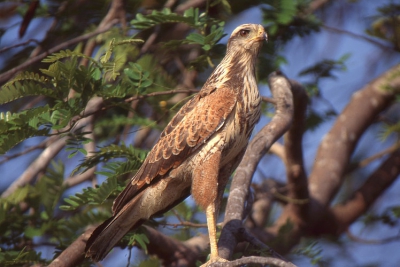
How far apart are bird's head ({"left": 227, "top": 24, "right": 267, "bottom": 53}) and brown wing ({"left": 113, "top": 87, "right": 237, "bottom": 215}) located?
1.34 feet

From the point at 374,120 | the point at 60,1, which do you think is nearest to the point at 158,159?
the point at 60,1

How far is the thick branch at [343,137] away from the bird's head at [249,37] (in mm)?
2615

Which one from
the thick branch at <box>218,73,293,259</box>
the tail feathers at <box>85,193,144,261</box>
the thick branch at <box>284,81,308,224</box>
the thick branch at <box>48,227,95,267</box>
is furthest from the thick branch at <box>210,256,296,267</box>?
the thick branch at <box>284,81,308,224</box>

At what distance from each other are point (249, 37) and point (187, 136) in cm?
88

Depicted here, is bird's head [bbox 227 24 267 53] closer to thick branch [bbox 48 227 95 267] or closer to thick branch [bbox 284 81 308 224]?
thick branch [bbox 284 81 308 224]

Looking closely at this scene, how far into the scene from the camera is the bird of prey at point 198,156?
159 inches

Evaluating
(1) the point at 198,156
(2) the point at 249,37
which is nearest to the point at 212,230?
(1) the point at 198,156

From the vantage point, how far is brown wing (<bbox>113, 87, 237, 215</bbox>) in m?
4.06

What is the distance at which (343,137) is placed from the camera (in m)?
6.88

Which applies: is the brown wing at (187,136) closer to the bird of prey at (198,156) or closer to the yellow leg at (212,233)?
the bird of prey at (198,156)

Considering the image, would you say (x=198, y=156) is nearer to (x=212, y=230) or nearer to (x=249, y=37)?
(x=212, y=230)

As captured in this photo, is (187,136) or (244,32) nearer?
(187,136)

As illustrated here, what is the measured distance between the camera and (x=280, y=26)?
574 centimetres

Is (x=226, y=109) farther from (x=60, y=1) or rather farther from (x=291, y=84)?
(x=60, y=1)
